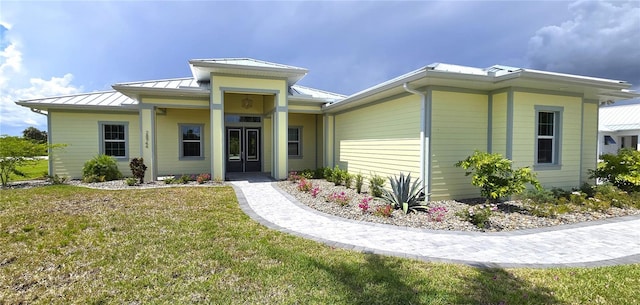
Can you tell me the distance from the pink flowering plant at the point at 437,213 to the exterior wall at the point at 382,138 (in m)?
1.33

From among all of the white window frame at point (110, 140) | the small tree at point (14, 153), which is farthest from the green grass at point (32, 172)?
the white window frame at point (110, 140)

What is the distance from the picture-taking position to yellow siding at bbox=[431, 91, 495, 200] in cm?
737

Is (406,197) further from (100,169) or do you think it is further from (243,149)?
(100,169)

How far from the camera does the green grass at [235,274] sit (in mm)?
2875

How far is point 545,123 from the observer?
8.04 meters

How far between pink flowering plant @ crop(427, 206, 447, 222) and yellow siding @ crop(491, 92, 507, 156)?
8.42 ft

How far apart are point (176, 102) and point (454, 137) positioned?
10.1 metres

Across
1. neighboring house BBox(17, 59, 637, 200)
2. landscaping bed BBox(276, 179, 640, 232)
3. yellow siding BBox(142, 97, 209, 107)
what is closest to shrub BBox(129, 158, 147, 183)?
neighboring house BBox(17, 59, 637, 200)

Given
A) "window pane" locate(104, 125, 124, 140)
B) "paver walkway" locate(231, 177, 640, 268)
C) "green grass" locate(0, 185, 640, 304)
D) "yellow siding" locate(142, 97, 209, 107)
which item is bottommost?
"paver walkway" locate(231, 177, 640, 268)

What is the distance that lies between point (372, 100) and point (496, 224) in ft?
17.8

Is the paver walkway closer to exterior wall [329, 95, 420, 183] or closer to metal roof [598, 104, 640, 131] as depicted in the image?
→ exterior wall [329, 95, 420, 183]

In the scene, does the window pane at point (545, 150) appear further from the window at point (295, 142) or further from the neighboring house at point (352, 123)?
the window at point (295, 142)

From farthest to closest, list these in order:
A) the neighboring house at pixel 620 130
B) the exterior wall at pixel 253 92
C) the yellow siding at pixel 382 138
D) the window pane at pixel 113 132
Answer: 1. the neighboring house at pixel 620 130
2. the window pane at pixel 113 132
3. the exterior wall at pixel 253 92
4. the yellow siding at pixel 382 138

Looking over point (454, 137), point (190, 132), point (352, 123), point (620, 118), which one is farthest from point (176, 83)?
point (620, 118)
